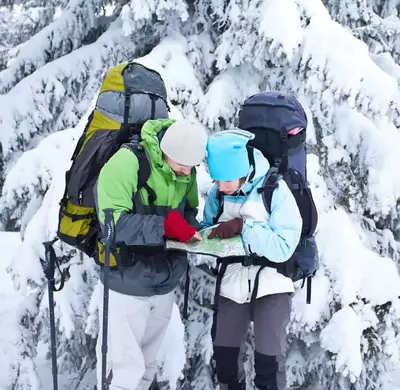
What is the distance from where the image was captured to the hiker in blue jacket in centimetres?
282

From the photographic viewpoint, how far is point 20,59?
598cm

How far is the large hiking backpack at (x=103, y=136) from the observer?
9.85 feet

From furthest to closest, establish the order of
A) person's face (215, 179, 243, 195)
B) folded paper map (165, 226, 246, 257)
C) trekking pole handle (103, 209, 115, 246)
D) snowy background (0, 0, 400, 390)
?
1. snowy background (0, 0, 400, 390)
2. person's face (215, 179, 243, 195)
3. folded paper map (165, 226, 246, 257)
4. trekking pole handle (103, 209, 115, 246)

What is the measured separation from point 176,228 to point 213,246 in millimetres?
248

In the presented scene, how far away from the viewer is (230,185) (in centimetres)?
291

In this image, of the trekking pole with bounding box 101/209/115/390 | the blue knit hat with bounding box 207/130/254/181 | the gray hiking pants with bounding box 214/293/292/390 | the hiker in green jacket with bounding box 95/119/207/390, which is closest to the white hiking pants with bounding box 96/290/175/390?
the hiker in green jacket with bounding box 95/119/207/390

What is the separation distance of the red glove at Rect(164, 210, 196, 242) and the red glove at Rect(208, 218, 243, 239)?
0.14m

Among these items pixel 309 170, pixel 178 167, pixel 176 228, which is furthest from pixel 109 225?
pixel 309 170

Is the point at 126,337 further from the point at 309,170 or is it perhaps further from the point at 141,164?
the point at 309,170

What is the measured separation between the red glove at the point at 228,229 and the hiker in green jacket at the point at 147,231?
110mm

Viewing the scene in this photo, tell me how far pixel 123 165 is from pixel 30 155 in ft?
5.70

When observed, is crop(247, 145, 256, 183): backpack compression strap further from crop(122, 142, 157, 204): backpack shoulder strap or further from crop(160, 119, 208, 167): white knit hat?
crop(122, 142, 157, 204): backpack shoulder strap

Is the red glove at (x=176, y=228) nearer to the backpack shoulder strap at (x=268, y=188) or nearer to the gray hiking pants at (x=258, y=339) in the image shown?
the backpack shoulder strap at (x=268, y=188)

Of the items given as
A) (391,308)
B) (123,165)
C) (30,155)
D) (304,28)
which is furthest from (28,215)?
(391,308)
